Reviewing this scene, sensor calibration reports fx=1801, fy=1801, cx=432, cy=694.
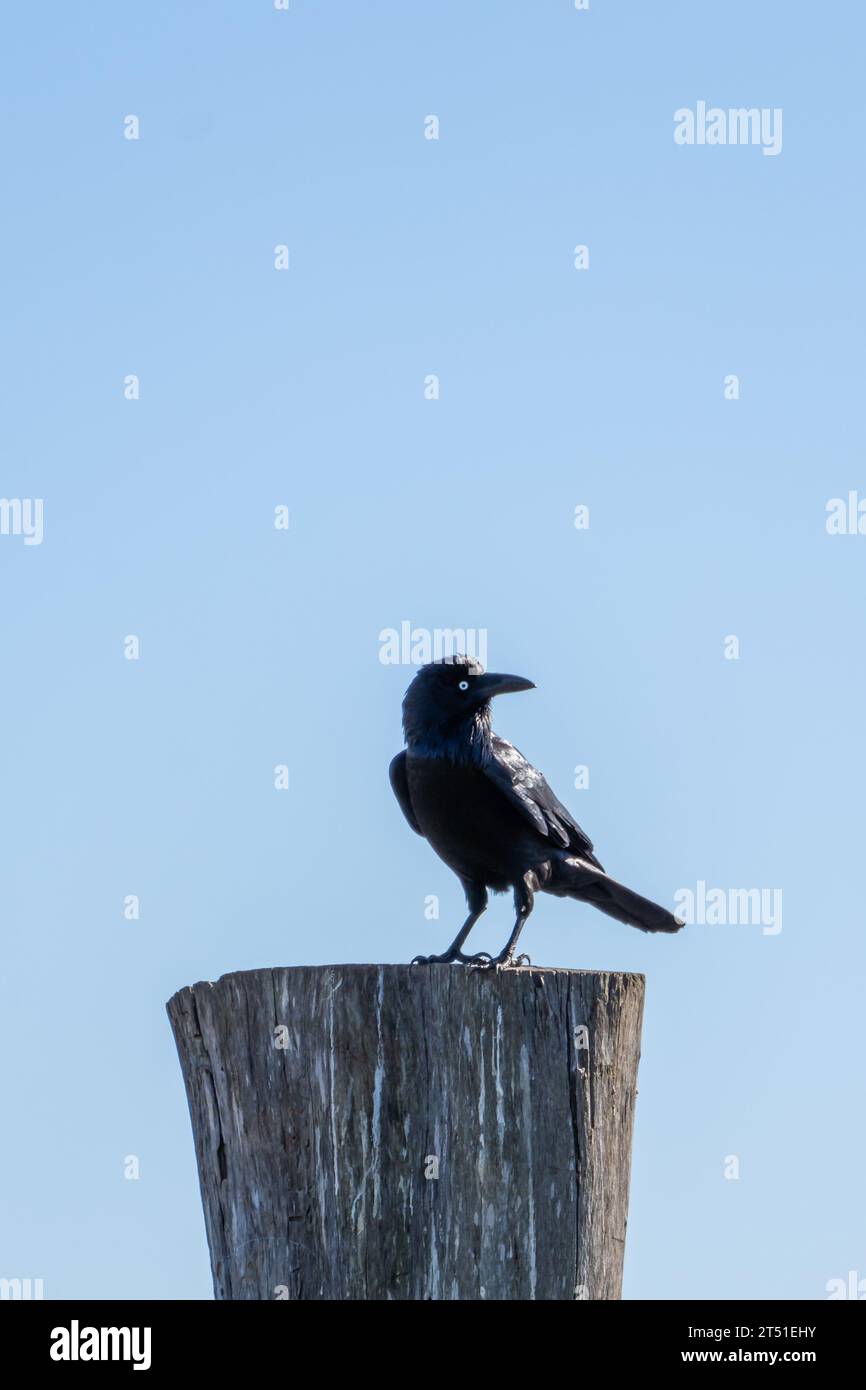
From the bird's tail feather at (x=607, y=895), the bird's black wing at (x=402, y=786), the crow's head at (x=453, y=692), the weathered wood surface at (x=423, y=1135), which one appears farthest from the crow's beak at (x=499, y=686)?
the weathered wood surface at (x=423, y=1135)

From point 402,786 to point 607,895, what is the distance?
1.00m

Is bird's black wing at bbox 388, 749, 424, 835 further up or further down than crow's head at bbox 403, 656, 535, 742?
further down

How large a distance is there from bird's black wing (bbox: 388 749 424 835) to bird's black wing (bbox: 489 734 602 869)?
0.45 m

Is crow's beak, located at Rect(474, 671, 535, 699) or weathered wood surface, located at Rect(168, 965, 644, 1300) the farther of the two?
crow's beak, located at Rect(474, 671, 535, 699)

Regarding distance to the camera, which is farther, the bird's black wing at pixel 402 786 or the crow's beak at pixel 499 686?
the bird's black wing at pixel 402 786

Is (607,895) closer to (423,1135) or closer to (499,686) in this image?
(499,686)

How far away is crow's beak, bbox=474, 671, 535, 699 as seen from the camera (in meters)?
7.40

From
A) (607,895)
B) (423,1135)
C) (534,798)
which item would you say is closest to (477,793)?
(534,798)

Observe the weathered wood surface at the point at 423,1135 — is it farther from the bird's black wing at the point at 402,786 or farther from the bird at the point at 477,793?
the bird's black wing at the point at 402,786

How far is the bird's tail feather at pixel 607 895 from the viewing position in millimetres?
7676

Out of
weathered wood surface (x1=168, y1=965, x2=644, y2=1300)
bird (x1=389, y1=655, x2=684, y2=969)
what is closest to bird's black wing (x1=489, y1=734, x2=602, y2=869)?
bird (x1=389, y1=655, x2=684, y2=969)

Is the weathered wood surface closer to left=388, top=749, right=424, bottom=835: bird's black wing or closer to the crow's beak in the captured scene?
Result: the crow's beak

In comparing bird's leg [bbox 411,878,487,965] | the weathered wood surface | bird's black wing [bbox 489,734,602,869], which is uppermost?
bird's black wing [bbox 489,734,602,869]

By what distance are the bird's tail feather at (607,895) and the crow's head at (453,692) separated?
782 mm
